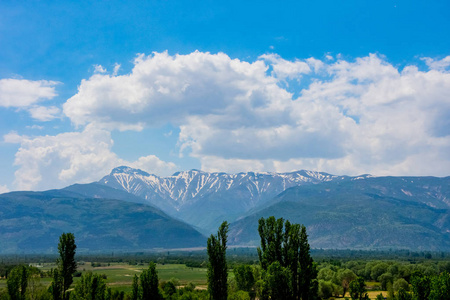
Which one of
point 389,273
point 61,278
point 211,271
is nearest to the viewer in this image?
point 211,271

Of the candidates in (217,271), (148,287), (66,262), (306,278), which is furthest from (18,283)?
(306,278)

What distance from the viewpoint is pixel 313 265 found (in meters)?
70.9

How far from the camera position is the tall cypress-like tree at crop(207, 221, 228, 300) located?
222 feet

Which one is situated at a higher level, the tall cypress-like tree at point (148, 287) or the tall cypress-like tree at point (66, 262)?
the tall cypress-like tree at point (66, 262)

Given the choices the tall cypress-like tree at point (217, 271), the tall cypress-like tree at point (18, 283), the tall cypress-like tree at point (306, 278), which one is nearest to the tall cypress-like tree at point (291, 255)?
the tall cypress-like tree at point (306, 278)

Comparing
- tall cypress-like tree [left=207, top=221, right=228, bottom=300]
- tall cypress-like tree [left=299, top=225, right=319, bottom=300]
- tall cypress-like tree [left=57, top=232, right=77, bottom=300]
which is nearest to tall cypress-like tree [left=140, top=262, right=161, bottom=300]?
tall cypress-like tree [left=57, top=232, right=77, bottom=300]

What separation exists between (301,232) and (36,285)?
5947 centimetres

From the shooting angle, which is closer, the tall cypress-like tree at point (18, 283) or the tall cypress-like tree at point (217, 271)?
the tall cypress-like tree at point (217, 271)

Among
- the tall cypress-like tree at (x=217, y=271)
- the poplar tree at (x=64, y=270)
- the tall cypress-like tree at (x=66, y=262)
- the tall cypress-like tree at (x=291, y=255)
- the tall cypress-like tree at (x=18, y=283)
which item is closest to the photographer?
the tall cypress-like tree at (x=217, y=271)

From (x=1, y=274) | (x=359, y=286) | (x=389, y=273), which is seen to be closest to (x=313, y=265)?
(x=359, y=286)

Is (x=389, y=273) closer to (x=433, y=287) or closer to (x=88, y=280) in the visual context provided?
(x=433, y=287)

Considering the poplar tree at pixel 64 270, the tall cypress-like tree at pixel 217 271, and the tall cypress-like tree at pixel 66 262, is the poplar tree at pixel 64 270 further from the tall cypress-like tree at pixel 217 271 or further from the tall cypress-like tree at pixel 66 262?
the tall cypress-like tree at pixel 217 271

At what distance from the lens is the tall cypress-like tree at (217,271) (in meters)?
67.8

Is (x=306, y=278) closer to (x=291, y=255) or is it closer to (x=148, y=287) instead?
(x=291, y=255)
